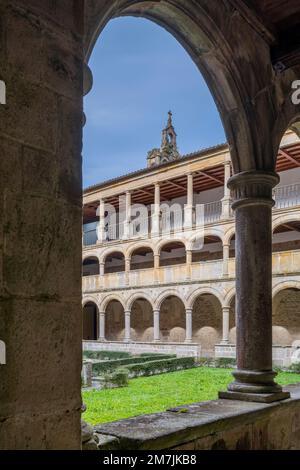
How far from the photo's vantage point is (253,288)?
3902 mm

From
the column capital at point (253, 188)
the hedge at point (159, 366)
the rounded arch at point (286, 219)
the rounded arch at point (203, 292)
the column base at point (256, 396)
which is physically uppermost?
the rounded arch at point (286, 219)

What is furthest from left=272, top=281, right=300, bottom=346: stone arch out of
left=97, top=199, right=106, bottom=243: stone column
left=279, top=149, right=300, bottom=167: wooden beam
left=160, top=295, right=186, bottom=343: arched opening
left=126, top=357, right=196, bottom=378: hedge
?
left=97, top=199, right=106, bottom=243: stone column

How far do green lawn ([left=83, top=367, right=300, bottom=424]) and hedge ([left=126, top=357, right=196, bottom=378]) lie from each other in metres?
0.46

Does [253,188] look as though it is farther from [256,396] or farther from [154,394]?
[154,394]

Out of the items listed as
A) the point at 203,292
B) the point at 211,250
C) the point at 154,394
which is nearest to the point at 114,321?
the point at 211,250

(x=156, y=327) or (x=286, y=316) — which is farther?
(x=156, y=327)

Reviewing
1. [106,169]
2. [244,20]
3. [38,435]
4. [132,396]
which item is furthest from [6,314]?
[106,169]

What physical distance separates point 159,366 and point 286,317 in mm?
7417

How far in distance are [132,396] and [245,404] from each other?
7.88 metres

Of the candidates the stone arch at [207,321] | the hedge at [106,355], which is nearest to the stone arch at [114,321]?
the stone arch at [207,321]

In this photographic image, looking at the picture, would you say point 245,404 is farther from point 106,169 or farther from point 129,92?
point 106,169

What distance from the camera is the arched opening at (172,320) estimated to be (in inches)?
994

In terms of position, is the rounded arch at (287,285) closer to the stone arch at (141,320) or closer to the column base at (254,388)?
the stone arch at (141,320)

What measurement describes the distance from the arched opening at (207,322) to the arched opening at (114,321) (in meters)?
5.46
